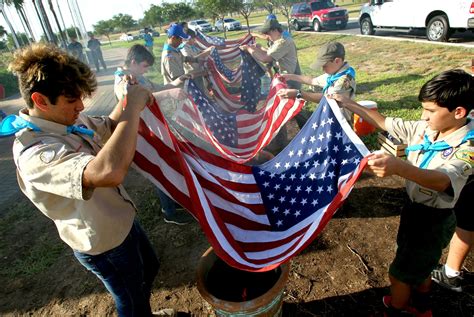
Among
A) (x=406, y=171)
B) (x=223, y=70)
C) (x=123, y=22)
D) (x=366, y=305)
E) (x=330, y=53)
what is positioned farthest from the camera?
(x=123, y=22)

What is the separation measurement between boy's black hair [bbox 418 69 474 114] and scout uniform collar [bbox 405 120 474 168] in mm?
125

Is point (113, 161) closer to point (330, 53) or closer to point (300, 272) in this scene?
point (300, 272)

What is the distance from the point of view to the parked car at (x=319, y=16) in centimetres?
1961

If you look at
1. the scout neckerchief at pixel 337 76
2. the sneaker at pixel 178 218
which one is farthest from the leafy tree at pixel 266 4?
the sneaker at pixel 178 218

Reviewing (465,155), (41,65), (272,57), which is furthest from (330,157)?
(272,57)

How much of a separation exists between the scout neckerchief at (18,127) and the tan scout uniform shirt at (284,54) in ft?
16.8

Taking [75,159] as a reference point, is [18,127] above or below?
above

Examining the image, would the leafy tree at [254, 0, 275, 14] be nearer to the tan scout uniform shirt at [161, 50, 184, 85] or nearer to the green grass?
the tan scout uniform shirt at [161, 50, 184, 85]

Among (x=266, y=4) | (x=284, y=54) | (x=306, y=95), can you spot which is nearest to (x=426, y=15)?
(x=284, y=54)

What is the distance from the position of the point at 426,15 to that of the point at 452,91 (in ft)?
39.9

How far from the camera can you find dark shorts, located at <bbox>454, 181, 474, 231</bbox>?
8.11 ft

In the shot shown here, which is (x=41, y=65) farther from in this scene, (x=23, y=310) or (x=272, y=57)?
(x=272, y=57)

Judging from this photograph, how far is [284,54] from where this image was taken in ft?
21.0

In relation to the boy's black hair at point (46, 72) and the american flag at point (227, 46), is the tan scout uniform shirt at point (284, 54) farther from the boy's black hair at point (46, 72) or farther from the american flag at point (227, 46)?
the boy's black hair at point (46, 72)
